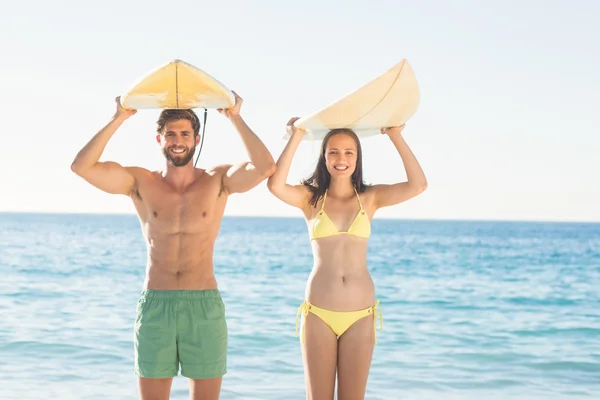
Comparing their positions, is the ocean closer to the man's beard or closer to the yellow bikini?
the yellow bikini

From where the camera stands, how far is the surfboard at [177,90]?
4582 mm

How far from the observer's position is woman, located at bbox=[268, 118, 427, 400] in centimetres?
486

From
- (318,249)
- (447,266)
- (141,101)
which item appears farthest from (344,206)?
(447,266)

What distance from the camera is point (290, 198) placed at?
5.04 m

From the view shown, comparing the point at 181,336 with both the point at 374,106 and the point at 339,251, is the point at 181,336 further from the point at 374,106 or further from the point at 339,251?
the point at 374,106

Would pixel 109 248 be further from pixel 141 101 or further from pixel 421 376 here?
pixel 141 101

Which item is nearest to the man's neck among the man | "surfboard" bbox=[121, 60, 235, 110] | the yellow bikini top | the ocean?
the man

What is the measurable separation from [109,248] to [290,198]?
30.6 meters

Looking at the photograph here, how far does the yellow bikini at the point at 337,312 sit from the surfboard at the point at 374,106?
17.4 inches

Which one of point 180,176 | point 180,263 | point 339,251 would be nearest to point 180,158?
point 180,176

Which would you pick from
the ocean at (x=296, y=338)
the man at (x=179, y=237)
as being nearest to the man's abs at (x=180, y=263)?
the man at (x=179, y=237)

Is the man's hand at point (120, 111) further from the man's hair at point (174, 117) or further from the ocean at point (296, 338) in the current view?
the ocean at point (296, 338)

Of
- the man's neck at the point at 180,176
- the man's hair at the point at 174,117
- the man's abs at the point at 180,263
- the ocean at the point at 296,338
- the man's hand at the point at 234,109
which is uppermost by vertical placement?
the man's hand at the point at 234,109

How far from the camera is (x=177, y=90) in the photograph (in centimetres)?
470
